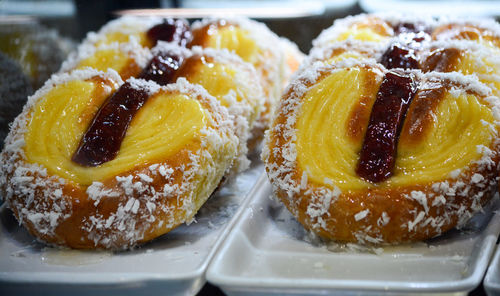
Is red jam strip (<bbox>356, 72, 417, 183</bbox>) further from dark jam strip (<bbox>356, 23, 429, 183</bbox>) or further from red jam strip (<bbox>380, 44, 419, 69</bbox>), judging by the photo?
red jam strip (<bbox>380, 44, 419, 69</bbox>)

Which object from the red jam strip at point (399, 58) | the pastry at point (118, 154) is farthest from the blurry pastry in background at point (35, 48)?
the red jam strip at point (399, 58)

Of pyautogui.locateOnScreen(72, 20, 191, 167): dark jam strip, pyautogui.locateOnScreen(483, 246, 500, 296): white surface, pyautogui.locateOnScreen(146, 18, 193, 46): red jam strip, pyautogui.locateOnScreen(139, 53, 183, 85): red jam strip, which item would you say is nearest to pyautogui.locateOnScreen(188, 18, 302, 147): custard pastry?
pyautogui.locateOnScreen(146, 18, 193, 46): red jam strip

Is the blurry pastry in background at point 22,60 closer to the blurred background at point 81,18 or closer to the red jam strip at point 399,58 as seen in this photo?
the blurred background at point 81,18

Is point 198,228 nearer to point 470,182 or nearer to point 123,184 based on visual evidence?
point 123,184

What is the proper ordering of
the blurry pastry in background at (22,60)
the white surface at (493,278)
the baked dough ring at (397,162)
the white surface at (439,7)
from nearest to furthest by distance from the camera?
the white surface at (493,278) < the baked dough ring at (397,162) < the blurry pastry in background at (22,60) < the white surface at (439,7)

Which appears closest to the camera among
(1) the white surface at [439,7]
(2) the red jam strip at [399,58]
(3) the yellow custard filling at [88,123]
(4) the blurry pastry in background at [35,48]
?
(3) the yellow custard filling at [88,123]

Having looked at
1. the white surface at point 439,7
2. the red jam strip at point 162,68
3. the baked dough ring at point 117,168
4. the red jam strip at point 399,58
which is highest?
the red jam strip at point 399,58

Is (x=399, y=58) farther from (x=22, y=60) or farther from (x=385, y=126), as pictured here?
(x=22, y=60)
